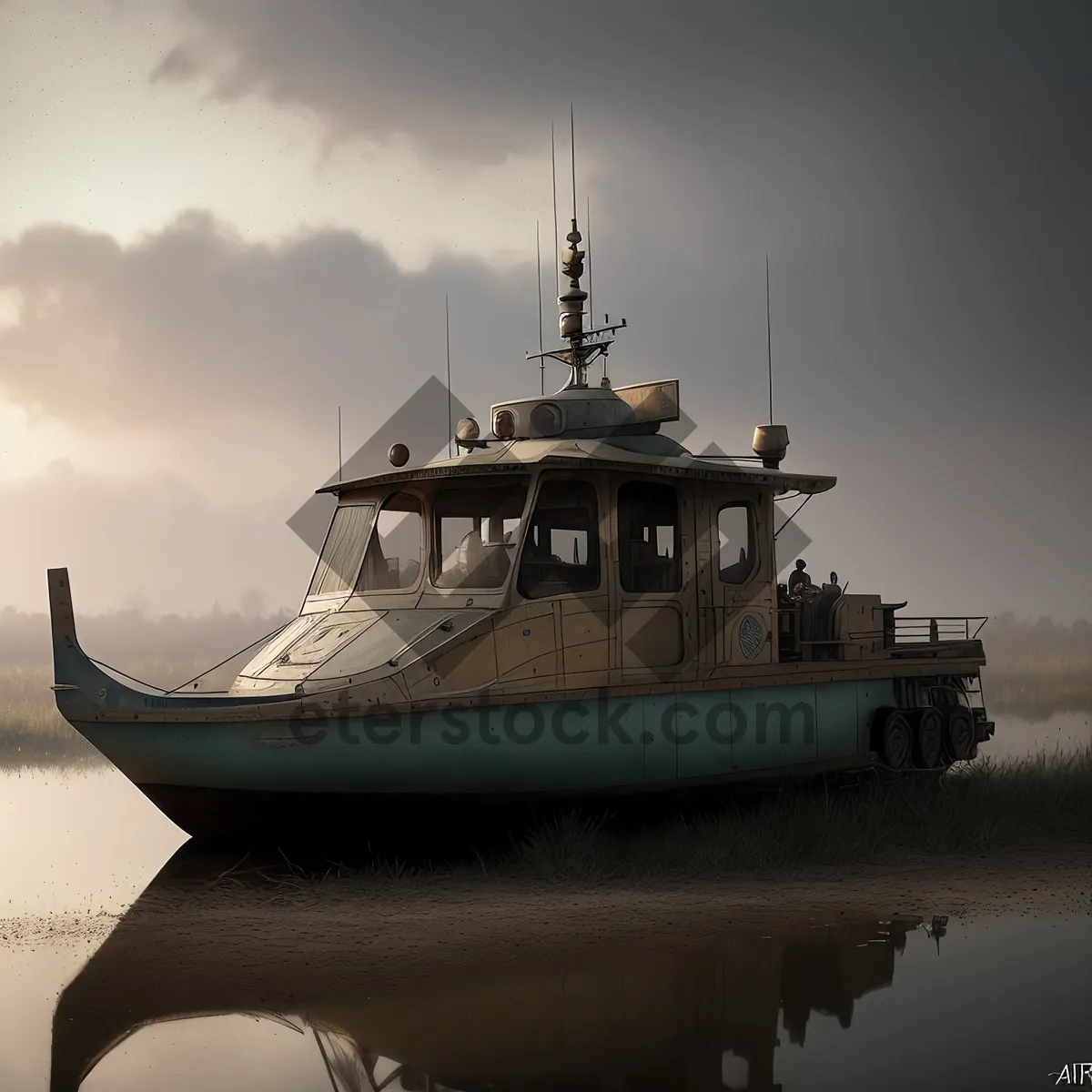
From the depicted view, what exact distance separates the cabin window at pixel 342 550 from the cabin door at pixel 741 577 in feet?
10.3

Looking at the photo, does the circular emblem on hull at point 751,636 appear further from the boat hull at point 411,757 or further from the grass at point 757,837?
the grass at point 757,837

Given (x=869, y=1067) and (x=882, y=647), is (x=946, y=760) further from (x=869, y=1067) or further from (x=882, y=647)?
(x=869, y=1067)

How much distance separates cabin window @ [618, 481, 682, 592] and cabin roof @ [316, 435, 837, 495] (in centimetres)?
24

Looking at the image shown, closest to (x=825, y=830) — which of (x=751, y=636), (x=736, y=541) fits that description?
(x=751, y=636)

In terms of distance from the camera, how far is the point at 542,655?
10453 millimetres

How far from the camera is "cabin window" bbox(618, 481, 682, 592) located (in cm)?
1127

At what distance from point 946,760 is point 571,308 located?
6220 millimetres

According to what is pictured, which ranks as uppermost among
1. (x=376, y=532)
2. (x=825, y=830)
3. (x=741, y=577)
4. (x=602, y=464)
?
(x=602, y=464)

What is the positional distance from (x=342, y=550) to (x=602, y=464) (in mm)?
2612

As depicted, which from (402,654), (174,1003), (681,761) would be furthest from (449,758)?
(174,1003)

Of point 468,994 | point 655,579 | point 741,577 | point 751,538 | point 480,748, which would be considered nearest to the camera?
point 468,994

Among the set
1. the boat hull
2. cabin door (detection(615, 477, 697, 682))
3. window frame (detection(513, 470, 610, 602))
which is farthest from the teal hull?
window frame (detection(513, 470, 610, 602))

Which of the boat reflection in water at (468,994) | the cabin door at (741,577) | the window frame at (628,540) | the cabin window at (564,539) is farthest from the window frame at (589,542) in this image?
the boat reflection in water at (468,994)

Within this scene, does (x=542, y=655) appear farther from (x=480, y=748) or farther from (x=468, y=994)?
(x=468, y=994)
